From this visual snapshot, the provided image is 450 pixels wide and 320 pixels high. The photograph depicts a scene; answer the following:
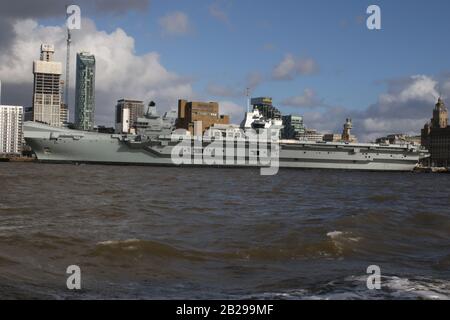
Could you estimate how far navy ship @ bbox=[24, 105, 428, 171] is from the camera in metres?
60.6

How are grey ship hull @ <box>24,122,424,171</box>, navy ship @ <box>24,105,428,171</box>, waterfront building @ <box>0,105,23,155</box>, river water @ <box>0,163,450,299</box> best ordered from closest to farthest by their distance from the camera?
river water @ <box>0,163,450,299</box> → grey ship hull @ <box>24,122,424,171</box> → navy ship @ <box>24,105,428,171</box> → waterfront building @ <box>0,105,23,155</box>

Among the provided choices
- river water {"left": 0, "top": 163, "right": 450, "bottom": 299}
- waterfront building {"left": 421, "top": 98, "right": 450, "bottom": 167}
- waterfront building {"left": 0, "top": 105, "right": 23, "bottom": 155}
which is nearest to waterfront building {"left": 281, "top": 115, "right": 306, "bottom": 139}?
waterfront building {"left": 421, "top": 98, "right": 450, "bottom": 167}

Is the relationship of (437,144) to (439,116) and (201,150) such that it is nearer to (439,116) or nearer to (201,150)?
(439,116)

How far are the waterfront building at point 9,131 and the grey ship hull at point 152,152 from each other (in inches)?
5238

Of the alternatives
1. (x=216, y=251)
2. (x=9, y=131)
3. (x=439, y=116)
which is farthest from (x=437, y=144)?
(x=216, y=251)

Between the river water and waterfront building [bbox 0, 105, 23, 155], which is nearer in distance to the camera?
the river water

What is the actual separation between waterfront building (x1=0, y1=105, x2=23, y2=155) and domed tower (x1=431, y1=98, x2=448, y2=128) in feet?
500

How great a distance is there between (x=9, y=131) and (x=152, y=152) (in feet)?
469

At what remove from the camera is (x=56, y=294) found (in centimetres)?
594

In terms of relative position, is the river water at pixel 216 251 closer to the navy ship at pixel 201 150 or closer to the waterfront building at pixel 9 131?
the navy ship at pixel 201 150

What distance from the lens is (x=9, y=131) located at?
18650 cm

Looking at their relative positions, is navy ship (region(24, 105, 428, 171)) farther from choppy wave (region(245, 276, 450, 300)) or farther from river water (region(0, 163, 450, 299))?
choppy wave (region(245, 276, 450, 300))
